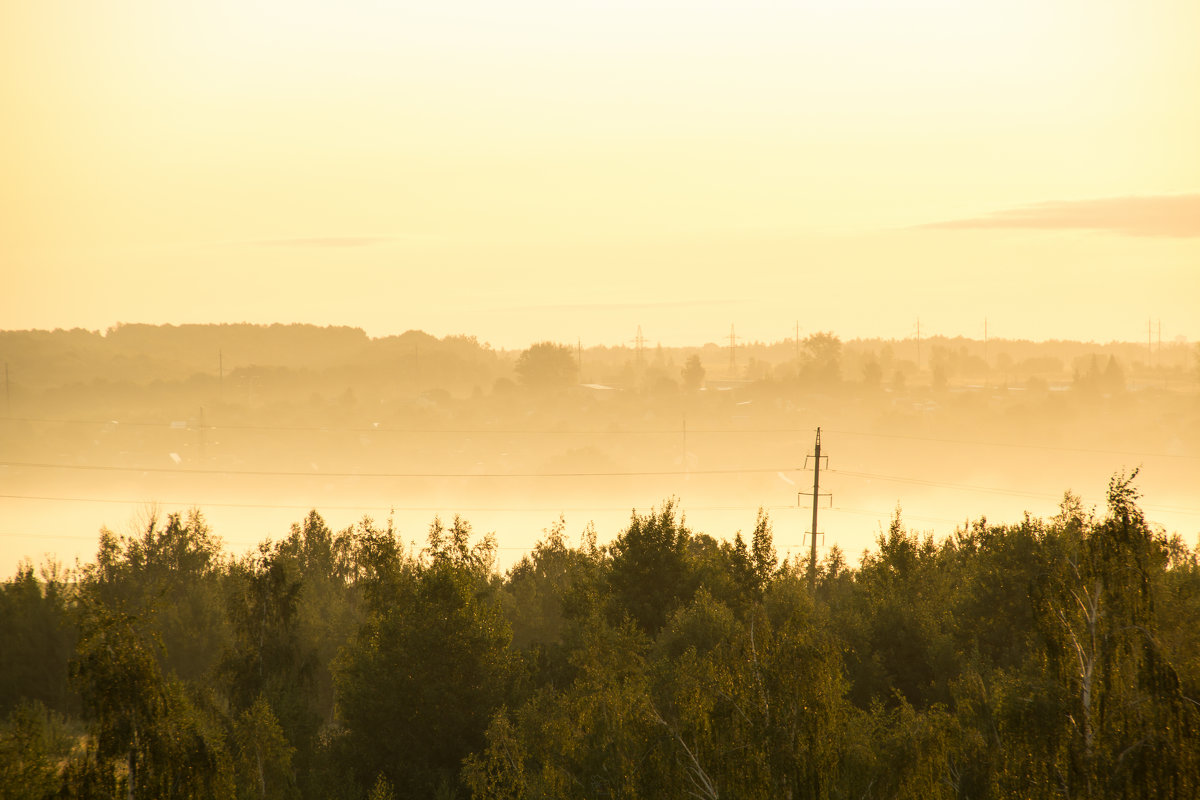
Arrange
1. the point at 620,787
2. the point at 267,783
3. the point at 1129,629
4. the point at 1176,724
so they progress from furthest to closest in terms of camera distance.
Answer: the point at 267,783
the point at 620,787
the point at 1129,629
the point at 1176,724

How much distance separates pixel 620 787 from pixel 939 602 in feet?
106


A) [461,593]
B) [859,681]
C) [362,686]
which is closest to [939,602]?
[859,681]

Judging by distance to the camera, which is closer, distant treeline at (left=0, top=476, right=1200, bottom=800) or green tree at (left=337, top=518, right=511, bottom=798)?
distant treeline at (left=0, top=476, right=1200, bottom=800)

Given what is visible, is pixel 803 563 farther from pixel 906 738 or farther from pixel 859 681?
pixel 906 738

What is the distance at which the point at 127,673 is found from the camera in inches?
819

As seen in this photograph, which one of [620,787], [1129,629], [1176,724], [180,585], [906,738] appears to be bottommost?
[180,585]

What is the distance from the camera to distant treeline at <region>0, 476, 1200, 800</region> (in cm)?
2083

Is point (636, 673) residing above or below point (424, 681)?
above

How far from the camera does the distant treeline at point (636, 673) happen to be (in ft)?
68.3

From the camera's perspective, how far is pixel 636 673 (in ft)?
94.9

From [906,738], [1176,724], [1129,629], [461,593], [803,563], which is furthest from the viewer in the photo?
[803,563]

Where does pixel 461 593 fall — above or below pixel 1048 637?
below

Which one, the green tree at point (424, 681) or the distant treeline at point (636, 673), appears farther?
the green tree at point (424, 681)

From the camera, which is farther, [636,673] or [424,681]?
[424,681]
